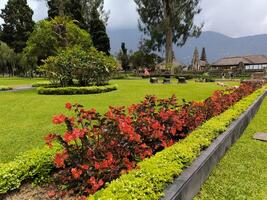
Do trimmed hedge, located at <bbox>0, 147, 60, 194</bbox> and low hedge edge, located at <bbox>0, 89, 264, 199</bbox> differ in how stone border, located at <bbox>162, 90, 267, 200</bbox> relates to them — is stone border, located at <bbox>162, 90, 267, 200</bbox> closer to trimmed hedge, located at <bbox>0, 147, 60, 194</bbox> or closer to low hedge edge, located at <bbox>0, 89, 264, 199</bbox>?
low hedge edge, located at <bbox>0, 89, 264, 199</bbox>

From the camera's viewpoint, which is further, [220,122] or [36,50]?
[36,50]

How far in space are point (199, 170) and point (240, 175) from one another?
104 cm

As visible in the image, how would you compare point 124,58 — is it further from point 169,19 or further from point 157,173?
point 157,173

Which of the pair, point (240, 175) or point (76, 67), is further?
point (76, 67)

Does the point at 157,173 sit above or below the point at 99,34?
below

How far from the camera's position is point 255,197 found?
126 inches

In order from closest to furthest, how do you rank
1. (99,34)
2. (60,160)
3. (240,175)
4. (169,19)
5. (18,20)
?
1. (60,160)
2. (240,175)
3. (169,19)
4. (99,34)
5. (18,20)

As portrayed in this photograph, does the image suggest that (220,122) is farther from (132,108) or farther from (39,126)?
(39,126)

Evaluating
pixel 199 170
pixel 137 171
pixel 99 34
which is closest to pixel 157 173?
pixel 137 171

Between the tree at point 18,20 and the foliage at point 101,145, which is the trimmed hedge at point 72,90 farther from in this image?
the tree at point 18,20

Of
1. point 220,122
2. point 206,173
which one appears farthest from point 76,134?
point 220,122

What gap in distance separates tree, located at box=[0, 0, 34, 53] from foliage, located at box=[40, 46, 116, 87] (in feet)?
106

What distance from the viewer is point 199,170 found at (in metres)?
3.17

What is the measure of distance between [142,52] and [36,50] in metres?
22.5
